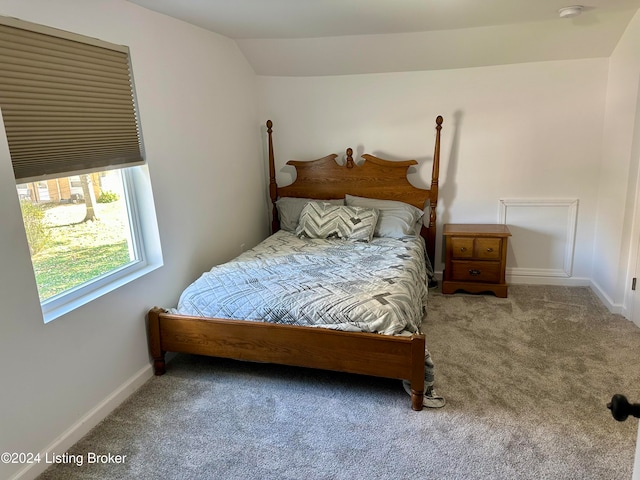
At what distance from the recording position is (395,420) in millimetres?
2129

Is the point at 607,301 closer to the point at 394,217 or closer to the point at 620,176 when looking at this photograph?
the point at 620,176

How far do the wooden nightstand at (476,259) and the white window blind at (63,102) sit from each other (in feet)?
8.09

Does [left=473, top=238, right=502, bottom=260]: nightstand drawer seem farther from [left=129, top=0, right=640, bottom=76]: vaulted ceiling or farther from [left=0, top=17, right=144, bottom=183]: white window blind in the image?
[left=0, top=17, right=144, bottom=183]: white window blind

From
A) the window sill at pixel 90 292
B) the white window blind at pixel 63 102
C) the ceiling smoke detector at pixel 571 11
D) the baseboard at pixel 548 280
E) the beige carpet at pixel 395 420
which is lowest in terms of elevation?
the beige carpet at pixel 395 420

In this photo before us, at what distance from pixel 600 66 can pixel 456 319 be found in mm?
2290

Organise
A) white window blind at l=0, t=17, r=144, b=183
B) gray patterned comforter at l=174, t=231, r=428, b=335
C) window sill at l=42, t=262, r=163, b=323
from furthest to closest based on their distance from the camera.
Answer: gray patterned comforter at l=174, t=231, r=428, b=335, window sill at l=42, t=262, r=163, b=323, white window blind at l=0, t=17, r=144, b=183

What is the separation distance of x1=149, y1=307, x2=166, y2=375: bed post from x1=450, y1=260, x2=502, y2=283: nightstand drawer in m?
2.32

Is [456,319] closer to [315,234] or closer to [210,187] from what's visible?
[315,234]

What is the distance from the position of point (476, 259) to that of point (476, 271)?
10 centimetres

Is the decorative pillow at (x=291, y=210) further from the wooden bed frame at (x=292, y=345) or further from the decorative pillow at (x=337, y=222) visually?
the wooden bed frame at (x=292, y=345)

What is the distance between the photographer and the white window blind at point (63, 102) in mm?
1770

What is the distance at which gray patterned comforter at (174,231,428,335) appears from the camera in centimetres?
231

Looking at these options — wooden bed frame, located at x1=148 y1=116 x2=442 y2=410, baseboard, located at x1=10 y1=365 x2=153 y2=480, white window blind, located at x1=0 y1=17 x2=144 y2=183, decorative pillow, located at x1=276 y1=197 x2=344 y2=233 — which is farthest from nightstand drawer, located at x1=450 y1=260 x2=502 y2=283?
white window blind, located at x1=0 y1=17 x2=144 y2=183

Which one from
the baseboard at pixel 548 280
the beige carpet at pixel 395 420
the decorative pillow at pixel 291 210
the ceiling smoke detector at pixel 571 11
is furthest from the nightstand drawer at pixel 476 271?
the ceiling smoke detector at pixel 571 11
